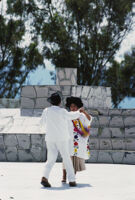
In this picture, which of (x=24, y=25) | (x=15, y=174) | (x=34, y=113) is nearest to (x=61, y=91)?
(x=34, y=113)

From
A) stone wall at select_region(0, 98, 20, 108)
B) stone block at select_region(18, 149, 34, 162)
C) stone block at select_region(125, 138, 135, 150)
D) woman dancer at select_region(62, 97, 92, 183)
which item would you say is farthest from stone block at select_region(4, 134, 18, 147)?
stone wall at select_region(0, 98, 20, 108)

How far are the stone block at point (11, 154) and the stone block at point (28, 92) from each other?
3.44m

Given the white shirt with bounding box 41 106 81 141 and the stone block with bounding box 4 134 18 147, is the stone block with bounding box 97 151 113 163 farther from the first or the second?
the white shirt with bounding box 41 106 81 141

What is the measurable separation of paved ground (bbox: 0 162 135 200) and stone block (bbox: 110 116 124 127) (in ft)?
8.54

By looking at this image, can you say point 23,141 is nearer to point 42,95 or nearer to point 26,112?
point 26,112

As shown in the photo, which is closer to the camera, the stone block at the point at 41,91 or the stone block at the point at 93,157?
the stone block at the point at 93,157

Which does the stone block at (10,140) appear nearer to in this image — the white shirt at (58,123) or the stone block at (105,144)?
the stone block at (105,144)

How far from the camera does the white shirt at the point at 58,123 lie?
584cm

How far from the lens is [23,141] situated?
1025 centimetres

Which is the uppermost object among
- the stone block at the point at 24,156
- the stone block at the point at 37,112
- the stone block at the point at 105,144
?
the stone block at the point at 37,112

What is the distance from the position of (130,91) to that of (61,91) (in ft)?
47.1

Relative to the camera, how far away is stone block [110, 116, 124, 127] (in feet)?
37.5

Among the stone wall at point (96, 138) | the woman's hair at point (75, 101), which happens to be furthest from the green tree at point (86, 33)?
the woman's hair at point (75, 101)

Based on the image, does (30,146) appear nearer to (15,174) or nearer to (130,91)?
(15,174)
